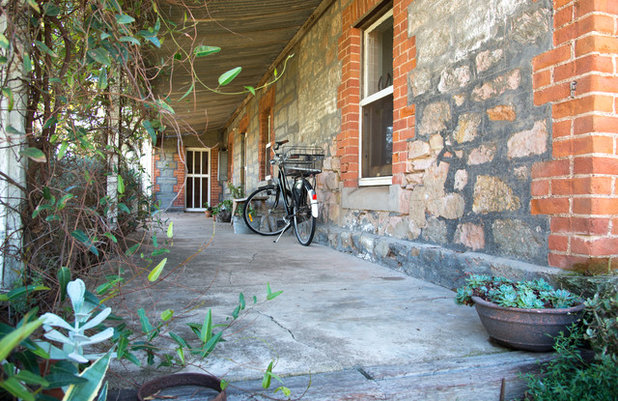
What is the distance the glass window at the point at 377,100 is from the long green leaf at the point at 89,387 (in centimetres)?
324

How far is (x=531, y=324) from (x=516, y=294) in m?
0.15

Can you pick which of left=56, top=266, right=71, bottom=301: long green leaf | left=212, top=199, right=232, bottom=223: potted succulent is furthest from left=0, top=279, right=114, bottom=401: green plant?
left=212, top=199, right=232, bottom=223: potted succulent

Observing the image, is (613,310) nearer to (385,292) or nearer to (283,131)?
(385,292)

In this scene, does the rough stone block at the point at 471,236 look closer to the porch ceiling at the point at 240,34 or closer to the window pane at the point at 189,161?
the porch ceiling at the point at 240,34

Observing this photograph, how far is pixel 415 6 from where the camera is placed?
10.2 ft

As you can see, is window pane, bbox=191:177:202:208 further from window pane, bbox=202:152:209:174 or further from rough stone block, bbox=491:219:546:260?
rough stone block, bbox=491:219:546:260

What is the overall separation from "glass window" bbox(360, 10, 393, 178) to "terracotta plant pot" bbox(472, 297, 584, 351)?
2.30 meters

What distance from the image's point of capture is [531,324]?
1.49 metres

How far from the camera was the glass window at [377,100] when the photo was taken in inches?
151

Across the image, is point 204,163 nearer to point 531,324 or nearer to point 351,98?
point 351,98

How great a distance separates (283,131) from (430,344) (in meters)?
5.53

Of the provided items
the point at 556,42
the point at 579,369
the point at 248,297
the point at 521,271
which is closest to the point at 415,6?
the point at 556,42

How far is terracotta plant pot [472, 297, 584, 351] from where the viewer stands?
58.2 inches

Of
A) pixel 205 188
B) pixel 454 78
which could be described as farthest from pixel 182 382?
pixel 205 188
